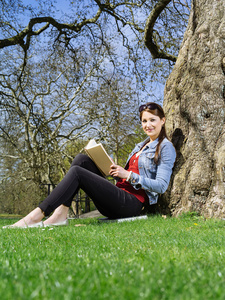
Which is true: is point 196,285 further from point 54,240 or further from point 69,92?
point 69,92

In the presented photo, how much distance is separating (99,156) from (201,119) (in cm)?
199

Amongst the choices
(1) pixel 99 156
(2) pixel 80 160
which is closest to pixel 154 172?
(1) pixel 99 156

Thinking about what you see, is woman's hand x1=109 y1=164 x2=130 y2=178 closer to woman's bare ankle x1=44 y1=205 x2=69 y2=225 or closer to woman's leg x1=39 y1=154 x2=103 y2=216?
woman's leg x1=39 y1=154 x2=103 y2=216

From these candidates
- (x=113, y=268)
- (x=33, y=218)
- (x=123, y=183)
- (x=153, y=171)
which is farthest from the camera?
(x=123, y=183)

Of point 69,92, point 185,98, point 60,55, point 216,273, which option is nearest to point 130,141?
point 69,92

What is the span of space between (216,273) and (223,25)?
512 cm

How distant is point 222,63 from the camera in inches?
212

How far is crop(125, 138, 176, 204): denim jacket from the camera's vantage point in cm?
454

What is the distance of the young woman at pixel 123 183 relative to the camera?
170 inches

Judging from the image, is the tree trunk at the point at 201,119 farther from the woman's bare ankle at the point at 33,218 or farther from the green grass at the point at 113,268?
the woman's bare ankle at the point at 33,218

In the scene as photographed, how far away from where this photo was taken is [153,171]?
195 inches

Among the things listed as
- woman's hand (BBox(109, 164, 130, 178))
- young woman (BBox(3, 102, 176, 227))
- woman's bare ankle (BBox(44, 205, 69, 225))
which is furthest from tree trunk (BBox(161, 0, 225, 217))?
woman's bare ankle (BBox(44, 205, 69, 225))

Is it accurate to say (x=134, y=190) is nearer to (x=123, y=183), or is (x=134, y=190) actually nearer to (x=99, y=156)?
(x=123, y=183)

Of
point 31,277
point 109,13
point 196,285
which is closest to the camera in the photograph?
point 196,285
